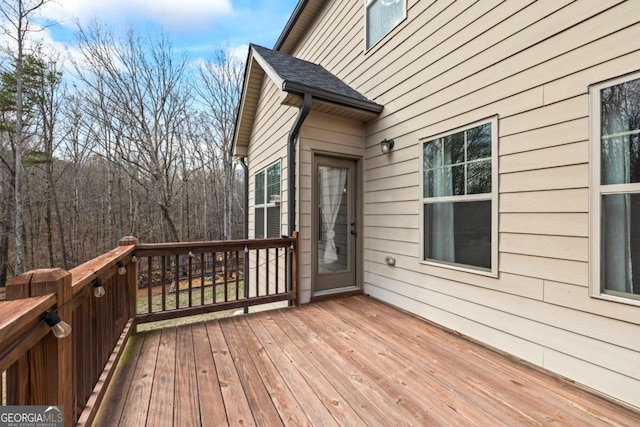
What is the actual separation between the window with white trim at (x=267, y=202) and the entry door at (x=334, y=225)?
946mm

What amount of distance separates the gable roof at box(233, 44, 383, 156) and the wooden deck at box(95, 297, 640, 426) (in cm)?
268

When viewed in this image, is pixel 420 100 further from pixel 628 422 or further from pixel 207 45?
pixel 207 45

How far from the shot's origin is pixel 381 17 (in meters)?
3.78

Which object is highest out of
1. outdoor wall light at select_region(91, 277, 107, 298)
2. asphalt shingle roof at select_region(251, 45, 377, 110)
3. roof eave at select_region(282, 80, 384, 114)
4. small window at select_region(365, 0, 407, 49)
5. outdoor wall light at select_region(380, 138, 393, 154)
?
small window at select_region(365, 0, 407, 49)

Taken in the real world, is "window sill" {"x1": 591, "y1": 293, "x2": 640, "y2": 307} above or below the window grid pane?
below

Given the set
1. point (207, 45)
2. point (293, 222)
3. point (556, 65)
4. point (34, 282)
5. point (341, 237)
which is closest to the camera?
point (34, 282)

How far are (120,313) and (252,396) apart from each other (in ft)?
4.95

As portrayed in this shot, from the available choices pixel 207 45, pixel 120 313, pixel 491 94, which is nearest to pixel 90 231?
Answer: pixel 207 45

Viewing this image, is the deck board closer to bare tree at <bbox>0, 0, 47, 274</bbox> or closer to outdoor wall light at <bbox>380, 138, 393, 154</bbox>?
outdoor wall light at <bbox>380, 138, 393, 154</bbox>

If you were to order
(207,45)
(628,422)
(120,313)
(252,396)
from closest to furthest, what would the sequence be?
(628,422)
(252,396)
(120,313)
(207,45)

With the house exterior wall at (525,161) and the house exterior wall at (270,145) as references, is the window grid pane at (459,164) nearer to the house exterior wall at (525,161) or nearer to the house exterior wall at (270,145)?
the house exterior wall at (525,161)

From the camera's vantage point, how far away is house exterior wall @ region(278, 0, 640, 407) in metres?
1.78

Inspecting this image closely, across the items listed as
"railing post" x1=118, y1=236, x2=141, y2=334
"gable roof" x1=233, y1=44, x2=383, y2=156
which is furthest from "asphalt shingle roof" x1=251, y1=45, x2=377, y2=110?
"railing post" x1=118, y1=236, x2=141, y2=334

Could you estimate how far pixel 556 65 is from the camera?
2010 mm
